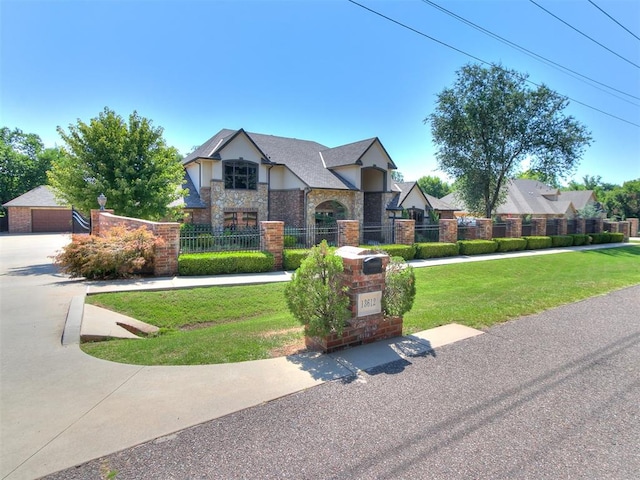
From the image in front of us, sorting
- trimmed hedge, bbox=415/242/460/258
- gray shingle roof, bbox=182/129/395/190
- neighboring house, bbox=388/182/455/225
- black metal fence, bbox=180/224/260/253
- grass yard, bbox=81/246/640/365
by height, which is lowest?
grass yard, bbox=81/246/640/365

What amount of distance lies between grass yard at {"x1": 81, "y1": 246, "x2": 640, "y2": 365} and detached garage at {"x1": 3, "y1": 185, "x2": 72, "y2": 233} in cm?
3256

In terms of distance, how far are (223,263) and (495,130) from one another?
74.6ft

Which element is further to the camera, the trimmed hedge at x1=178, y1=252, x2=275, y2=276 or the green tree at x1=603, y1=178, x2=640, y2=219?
the green tree at x1=603, y1=178, x2=640, y2=219

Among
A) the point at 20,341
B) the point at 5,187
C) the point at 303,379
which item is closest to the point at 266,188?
the point at 20,341

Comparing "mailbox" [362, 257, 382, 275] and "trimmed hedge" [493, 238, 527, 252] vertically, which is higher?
"mailbox" [362, 257, 382, 275]

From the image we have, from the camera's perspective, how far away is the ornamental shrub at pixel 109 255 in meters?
10.4

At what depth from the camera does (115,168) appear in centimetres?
1516

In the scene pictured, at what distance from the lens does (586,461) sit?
2779 mm

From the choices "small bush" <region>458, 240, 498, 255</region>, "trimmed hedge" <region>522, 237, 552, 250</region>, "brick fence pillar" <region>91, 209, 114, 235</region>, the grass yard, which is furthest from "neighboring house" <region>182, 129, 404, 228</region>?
the grass yard

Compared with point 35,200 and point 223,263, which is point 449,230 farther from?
point 35,200

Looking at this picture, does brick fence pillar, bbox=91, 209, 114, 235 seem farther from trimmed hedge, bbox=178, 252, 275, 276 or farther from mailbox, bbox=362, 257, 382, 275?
mailbox, bbox=362, 257, 382, 275

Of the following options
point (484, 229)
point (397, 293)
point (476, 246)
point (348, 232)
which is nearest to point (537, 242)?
point (484, 229)

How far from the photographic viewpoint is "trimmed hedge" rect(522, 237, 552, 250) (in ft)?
75.5

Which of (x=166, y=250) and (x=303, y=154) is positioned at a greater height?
(x=303, y=154)
